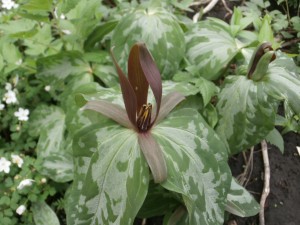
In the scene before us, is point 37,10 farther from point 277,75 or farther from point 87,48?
point 277,75

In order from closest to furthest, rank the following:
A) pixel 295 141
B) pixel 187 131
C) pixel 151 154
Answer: pixel 151 154
pixel 187 131
pixel 295 141

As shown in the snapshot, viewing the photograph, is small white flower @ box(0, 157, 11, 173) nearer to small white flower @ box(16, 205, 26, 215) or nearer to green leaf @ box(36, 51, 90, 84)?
small white flower @ box(16, 205, 26, 215)

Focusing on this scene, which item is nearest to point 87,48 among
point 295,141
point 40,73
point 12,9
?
point 40,73

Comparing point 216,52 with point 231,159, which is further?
point 231,159

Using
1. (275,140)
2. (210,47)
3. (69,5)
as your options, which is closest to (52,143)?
(69,5)

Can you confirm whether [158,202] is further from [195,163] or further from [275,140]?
[275,140]

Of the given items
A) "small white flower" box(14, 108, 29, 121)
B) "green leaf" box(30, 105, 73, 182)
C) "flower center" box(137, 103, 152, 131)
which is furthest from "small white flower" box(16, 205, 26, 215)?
"flower center" box(137, 103, 152, 131)
